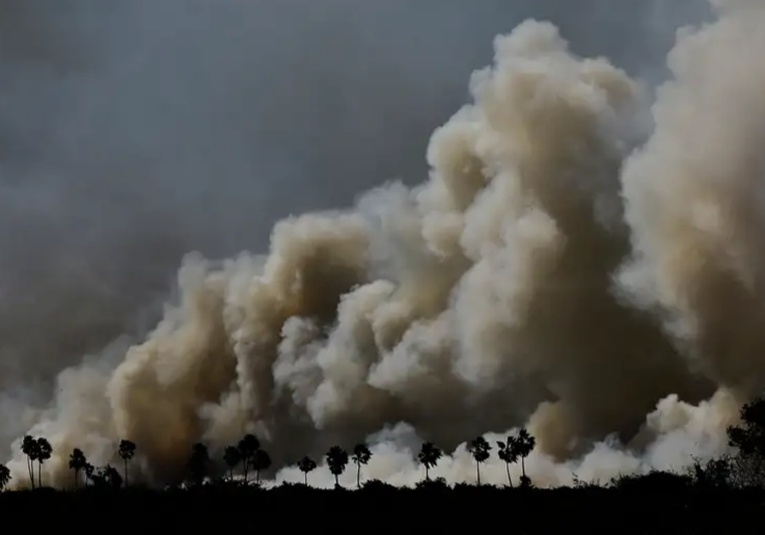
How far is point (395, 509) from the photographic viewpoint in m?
78.6

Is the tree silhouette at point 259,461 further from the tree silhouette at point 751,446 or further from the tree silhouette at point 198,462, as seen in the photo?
the tree silhouette at point 751,446

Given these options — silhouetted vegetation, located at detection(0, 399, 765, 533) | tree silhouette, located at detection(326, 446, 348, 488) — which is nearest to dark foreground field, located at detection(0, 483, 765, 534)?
silhouetted vegetation, located at detection(0, 399, 765, 533)

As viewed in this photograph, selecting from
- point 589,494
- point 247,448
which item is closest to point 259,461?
point 247,448

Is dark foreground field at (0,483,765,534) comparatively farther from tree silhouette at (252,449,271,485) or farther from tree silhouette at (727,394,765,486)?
tree silhouette at (252,449,271,485)

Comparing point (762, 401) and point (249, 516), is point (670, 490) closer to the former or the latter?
point (762, 401)

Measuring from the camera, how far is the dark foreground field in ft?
216

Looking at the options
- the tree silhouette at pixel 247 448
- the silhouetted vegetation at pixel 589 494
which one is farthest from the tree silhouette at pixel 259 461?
the silhouetted vegetation at pixel 589 494

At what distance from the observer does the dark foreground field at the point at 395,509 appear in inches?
2588

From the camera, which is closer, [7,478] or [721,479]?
[721,479]

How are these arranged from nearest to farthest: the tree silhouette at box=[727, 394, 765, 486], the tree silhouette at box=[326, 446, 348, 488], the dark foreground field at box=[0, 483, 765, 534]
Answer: the dark foreground field at box=[0, 483, 765, 534]
the tree silhouette at box=[727, 394, 765, 486]
the tree silhouette at box=[326, 446, 348, 488]

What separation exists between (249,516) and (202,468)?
96212 millimetres

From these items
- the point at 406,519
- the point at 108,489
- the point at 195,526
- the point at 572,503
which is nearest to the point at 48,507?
the point at 108,489

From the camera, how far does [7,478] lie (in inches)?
6663

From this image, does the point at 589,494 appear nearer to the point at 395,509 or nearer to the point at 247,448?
the point at 395,509
